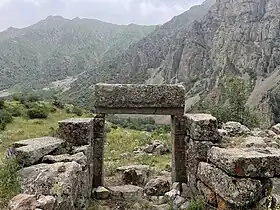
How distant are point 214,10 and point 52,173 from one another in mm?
198082

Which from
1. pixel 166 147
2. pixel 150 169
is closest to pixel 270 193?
pixel 150 169

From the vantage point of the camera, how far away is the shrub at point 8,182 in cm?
786

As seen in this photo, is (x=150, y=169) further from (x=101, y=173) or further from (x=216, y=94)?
(x=216, y=94)

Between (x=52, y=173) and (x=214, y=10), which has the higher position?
(x=214, y=10)

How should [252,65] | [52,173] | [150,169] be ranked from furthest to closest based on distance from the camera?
[252,65], [150,169], [52,173]

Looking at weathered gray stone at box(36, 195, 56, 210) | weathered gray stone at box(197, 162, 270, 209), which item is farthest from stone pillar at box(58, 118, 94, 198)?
weathered gray stone at box(197, 162, 270, 209)

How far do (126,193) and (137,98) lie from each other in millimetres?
2988

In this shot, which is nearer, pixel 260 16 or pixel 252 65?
pixel 252 65

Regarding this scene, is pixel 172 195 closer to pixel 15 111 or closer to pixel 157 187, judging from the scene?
pixel 157 187

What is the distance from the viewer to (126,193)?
12406 millimetres

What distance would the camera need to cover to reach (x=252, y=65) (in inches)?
5517

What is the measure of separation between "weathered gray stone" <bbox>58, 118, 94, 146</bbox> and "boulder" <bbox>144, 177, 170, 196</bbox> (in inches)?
104

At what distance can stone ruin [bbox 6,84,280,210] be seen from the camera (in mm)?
8242

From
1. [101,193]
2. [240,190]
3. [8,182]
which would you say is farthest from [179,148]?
[8,182]
